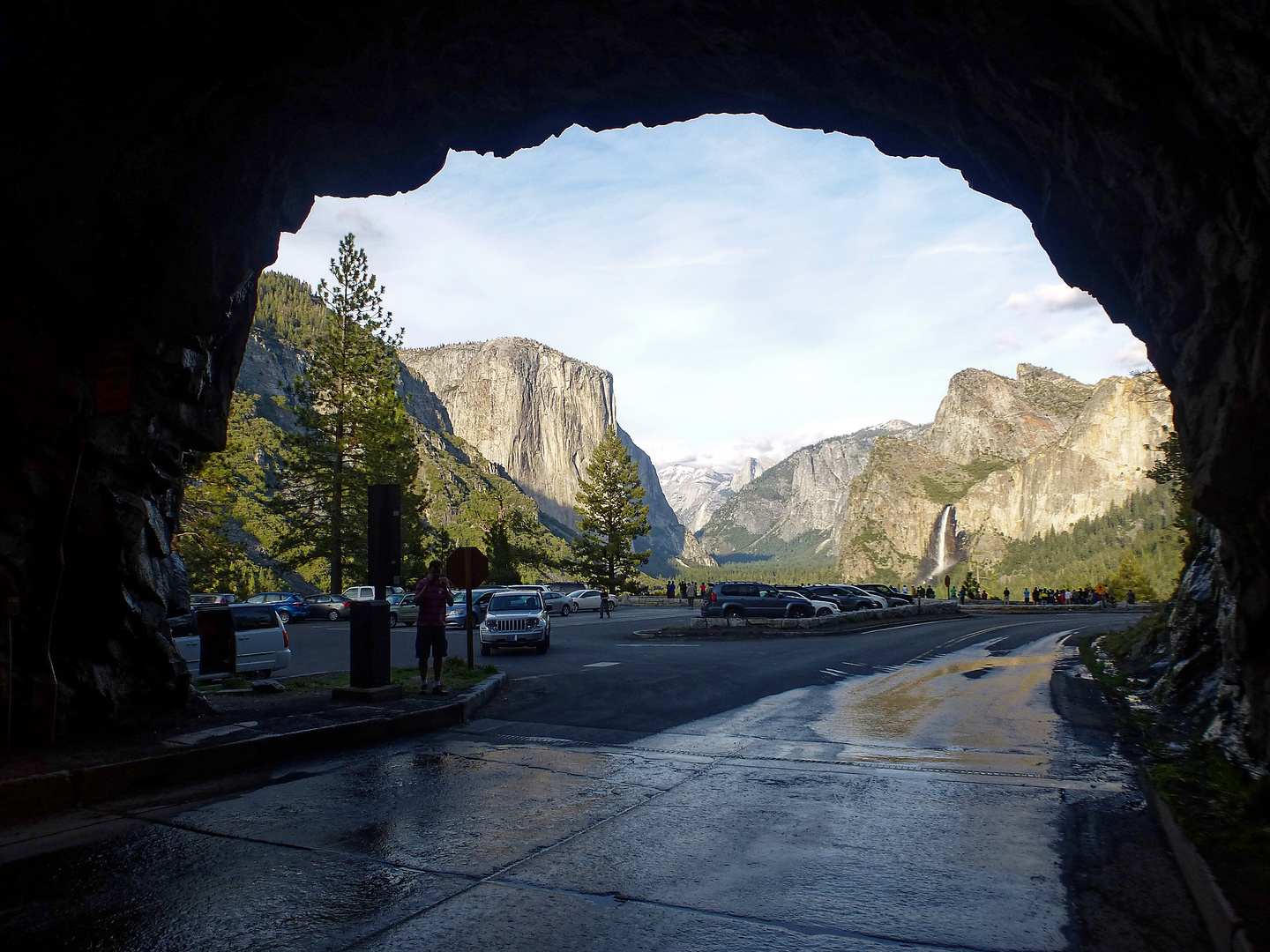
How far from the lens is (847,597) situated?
45188 millimetres

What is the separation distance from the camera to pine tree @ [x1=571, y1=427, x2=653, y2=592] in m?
72.6

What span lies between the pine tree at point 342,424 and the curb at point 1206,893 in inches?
1718

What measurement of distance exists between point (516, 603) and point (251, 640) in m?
8.22

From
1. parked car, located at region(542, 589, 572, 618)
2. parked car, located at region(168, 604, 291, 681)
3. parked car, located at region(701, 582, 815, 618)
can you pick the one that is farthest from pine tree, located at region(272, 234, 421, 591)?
parked car, located at region(168, 604, 291, 681)

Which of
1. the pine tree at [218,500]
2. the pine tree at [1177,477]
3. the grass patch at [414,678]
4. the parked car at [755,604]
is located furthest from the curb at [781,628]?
the pine tree at [218,500]

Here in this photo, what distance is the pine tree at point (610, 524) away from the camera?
72.6 m

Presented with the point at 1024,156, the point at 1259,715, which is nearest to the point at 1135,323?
the point at 1024,156

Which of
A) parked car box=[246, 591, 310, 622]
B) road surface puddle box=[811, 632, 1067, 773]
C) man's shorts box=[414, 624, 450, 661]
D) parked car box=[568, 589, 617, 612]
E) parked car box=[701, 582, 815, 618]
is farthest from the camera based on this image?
parked car box=[568, 589, 617, 612]

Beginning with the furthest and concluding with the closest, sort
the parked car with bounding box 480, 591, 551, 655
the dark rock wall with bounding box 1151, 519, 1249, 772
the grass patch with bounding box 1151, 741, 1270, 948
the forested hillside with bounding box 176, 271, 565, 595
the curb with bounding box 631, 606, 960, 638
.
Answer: the forested hillside with bounding box 176, 271, 565, 595 → the curb with bounding box 631, 606, 960, 638 → the parked car with bounding box 480, 591, 551, 655 → the dark rock wall with bounding box 1151, 519, 1249, 772 → the grass patch with bounding box 1151, 741, 1270, 948

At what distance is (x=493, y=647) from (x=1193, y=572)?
52.6 feet

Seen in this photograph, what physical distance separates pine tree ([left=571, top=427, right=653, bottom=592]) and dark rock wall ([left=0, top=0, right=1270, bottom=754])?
61.8 meters

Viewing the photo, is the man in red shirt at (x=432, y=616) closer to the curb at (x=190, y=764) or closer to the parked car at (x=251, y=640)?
the curb at (x=190, y=764)

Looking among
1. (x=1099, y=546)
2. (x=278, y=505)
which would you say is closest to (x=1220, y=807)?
(x=278, y=505)

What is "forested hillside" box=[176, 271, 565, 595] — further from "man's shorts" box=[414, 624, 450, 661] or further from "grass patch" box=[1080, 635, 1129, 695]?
"grass patch" box=[1080, 635, 1129, 695]
